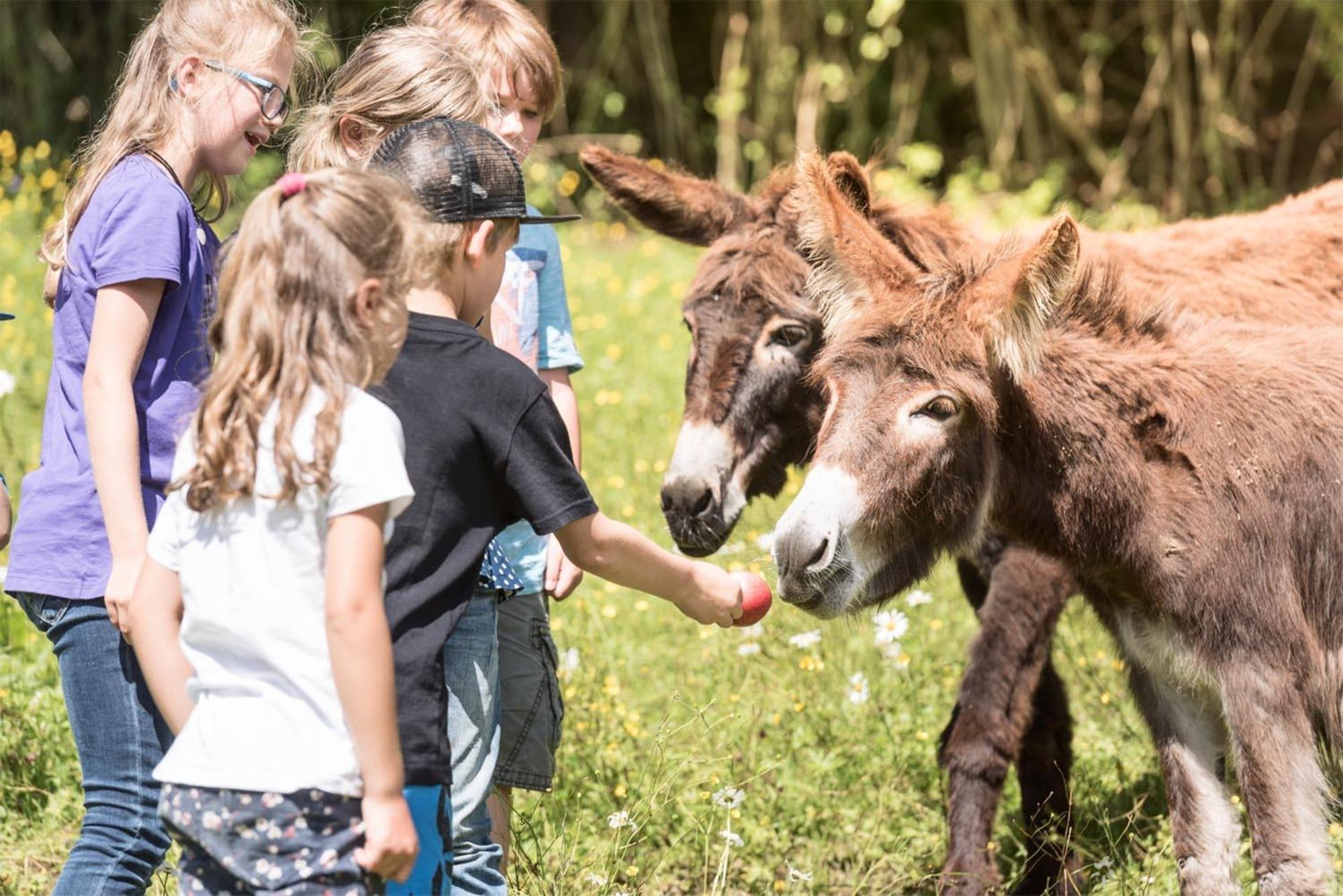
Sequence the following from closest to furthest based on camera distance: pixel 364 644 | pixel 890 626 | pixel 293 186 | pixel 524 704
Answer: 1. pixel 364 644
2. pixel 293 186
3. pixel 524 704
4. pixel 890 626

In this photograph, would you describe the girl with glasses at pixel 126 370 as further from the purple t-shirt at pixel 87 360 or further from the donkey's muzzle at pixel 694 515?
the donkey's muzzle at pixel 694 515

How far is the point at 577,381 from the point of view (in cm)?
721

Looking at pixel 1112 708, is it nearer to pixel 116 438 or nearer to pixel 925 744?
pixel 925 744

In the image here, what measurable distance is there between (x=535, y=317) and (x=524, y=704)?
32.8 inches

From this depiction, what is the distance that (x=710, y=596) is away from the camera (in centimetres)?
226

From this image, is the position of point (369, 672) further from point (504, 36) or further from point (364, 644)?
point (504, 36)

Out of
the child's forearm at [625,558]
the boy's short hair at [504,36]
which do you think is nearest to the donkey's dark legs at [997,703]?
the child's forearm at [625,558]

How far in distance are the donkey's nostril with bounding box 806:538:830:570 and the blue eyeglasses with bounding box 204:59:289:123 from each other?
1.26m

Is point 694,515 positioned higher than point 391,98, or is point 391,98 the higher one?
point 391,98

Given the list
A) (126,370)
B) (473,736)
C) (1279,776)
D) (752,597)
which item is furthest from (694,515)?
(126,370)

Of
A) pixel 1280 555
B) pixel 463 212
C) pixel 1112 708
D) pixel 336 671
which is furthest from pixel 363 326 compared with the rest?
pixel 1112 708

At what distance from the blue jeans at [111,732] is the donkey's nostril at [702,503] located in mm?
1462

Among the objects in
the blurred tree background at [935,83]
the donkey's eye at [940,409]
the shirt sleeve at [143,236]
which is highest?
the shirt sleeve at [143,236]

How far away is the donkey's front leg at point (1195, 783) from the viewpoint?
9.37 ft
